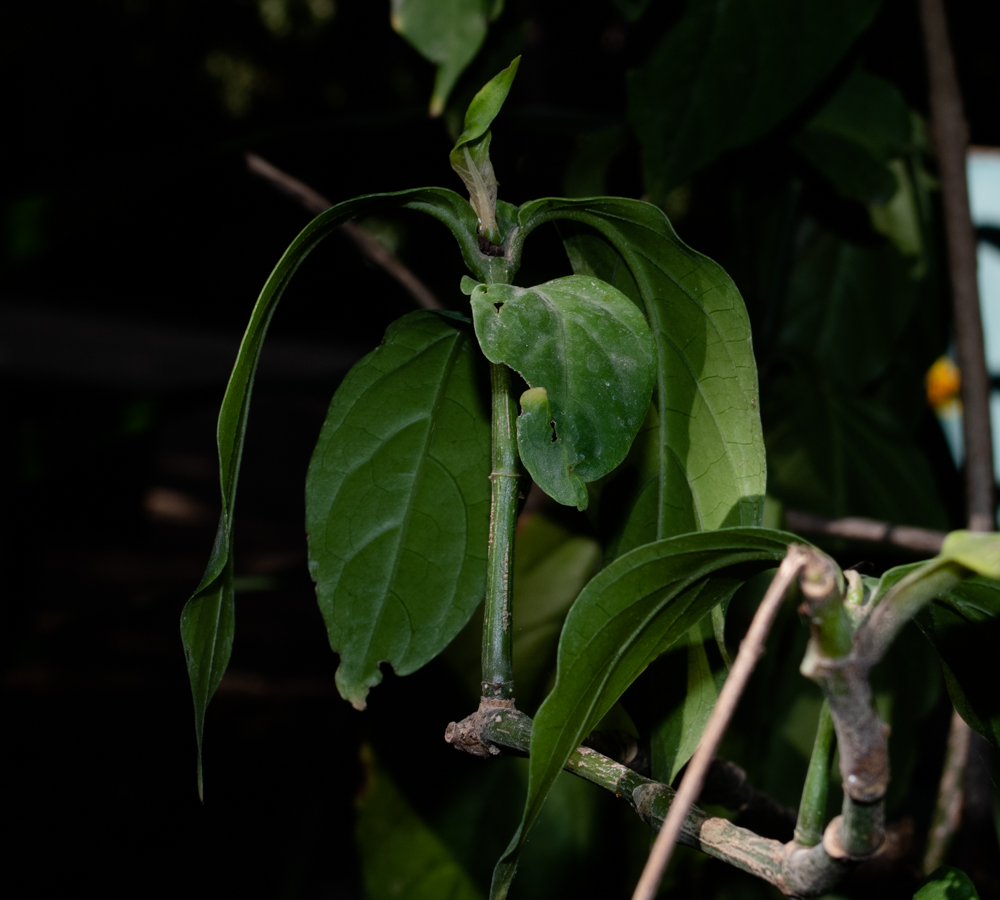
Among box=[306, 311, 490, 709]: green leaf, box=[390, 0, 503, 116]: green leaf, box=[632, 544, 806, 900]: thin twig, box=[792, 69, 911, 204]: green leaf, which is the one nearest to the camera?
box=[632, 544, 806, 900]: thin twig

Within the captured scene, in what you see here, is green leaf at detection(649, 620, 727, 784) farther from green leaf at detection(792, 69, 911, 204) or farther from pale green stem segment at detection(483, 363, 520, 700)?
green leaf at detection(792, 69, 911, 204)

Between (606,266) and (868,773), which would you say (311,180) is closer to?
(606,266)

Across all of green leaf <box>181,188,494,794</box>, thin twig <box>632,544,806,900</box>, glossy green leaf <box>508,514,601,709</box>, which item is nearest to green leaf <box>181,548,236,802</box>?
green leaf <box>181,188,494,794</box>

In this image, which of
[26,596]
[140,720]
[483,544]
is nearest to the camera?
[483,544]

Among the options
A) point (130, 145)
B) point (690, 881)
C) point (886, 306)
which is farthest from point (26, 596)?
point (130, 145)

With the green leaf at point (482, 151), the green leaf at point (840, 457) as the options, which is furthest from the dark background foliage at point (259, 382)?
the green leaf at point (482, 151)

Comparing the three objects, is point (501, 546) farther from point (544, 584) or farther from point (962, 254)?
point (962, 254)
